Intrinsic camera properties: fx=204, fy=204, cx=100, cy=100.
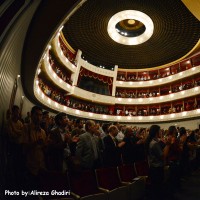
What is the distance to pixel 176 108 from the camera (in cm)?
1777

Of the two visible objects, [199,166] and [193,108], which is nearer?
[199,166]

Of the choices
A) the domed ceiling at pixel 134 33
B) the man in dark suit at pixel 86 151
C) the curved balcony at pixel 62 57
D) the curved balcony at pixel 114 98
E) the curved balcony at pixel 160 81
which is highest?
the domed ceiling at pixel 134 33

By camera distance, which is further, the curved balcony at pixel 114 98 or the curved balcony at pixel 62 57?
the curved balcony at pixel 114 98

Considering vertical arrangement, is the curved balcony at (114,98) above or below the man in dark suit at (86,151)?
above

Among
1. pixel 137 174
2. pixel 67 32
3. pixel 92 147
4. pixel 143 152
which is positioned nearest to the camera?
pixel 92 147

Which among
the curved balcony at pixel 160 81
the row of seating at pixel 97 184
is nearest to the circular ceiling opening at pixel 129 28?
the curved balcony at pixel 160 81

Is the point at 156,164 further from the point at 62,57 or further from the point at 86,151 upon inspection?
the point at 62,57

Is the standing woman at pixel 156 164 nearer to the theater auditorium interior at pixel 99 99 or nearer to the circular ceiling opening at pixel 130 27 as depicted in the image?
the theater auditorium interior at pixel 99 99

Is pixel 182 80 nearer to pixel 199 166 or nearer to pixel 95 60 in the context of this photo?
pixel 95 60

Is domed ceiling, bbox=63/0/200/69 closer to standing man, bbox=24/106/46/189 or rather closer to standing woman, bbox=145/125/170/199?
standing woman, bbox=145/125/170/199

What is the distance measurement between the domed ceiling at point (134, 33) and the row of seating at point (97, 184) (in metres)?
12.0

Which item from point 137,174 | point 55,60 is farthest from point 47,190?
point 55,60

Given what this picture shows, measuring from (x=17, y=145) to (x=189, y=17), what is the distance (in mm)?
13756

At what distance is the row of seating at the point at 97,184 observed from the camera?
2.56 metres
